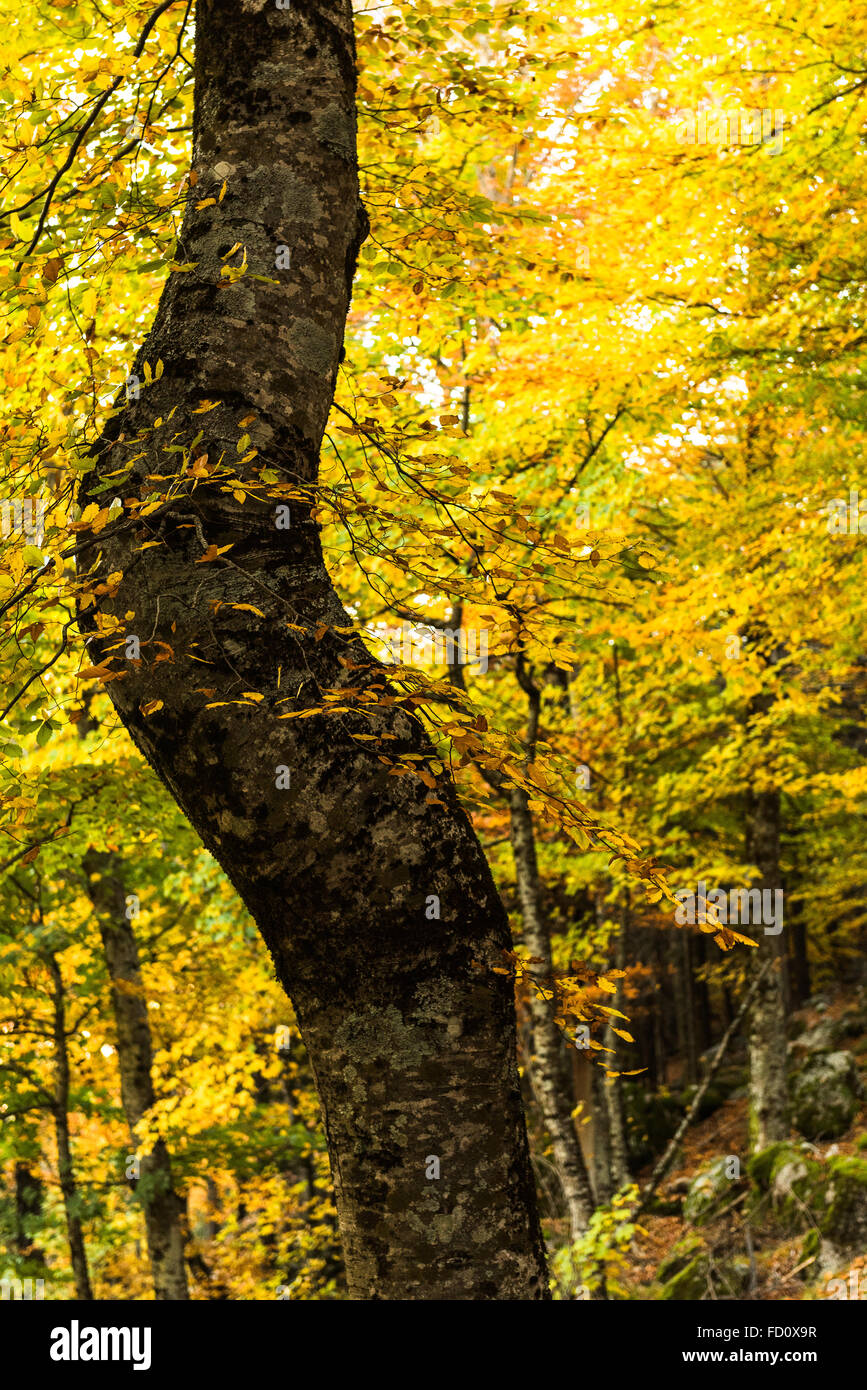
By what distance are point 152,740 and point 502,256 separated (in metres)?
3.18

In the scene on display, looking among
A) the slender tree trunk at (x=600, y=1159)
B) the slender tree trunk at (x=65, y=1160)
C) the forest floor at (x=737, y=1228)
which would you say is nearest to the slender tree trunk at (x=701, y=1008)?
the forest floor at (x=737, y=1228)

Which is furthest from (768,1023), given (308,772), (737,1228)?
(308,772)

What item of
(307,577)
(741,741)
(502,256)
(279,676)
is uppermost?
(502,256)

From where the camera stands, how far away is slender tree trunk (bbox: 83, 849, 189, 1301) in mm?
8977

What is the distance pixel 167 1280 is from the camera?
9.00 m

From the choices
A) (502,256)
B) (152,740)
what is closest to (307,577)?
(152,740)

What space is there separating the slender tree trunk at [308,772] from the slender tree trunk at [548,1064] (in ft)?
16.7

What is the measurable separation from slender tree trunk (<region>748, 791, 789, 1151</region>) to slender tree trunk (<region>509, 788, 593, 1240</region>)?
5260mm

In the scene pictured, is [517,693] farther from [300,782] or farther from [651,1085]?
[651,1085]

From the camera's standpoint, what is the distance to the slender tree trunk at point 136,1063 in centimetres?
898
